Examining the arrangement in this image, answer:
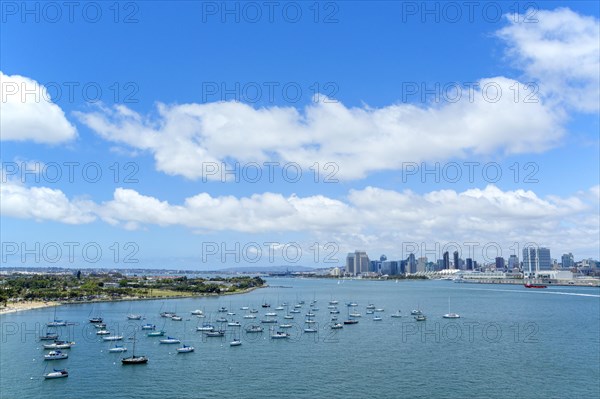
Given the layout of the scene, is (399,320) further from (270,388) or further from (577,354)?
(270,388)

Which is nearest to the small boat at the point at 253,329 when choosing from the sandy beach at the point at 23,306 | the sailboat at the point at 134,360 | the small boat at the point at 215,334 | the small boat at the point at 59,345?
the small boat at the point at 215,334

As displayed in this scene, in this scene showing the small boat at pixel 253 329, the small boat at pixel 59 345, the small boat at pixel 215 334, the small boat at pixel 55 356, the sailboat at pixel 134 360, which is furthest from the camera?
the small boat at pixel 253 329

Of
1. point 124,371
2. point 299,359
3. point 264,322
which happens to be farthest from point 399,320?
point 124,371

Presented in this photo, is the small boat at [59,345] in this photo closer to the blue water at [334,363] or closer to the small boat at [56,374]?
the blue water at [334,363]

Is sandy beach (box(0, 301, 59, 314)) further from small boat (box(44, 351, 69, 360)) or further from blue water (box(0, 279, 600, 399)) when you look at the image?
small boat (box(44, 351, 69, 360))

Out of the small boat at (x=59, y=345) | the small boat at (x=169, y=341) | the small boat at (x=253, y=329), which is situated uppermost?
the small boat at (x=59, y=345)

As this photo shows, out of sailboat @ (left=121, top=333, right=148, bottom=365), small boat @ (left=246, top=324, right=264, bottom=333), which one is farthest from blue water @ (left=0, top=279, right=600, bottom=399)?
small boat @ (left=246, top=324, right=264, bottom=333)
